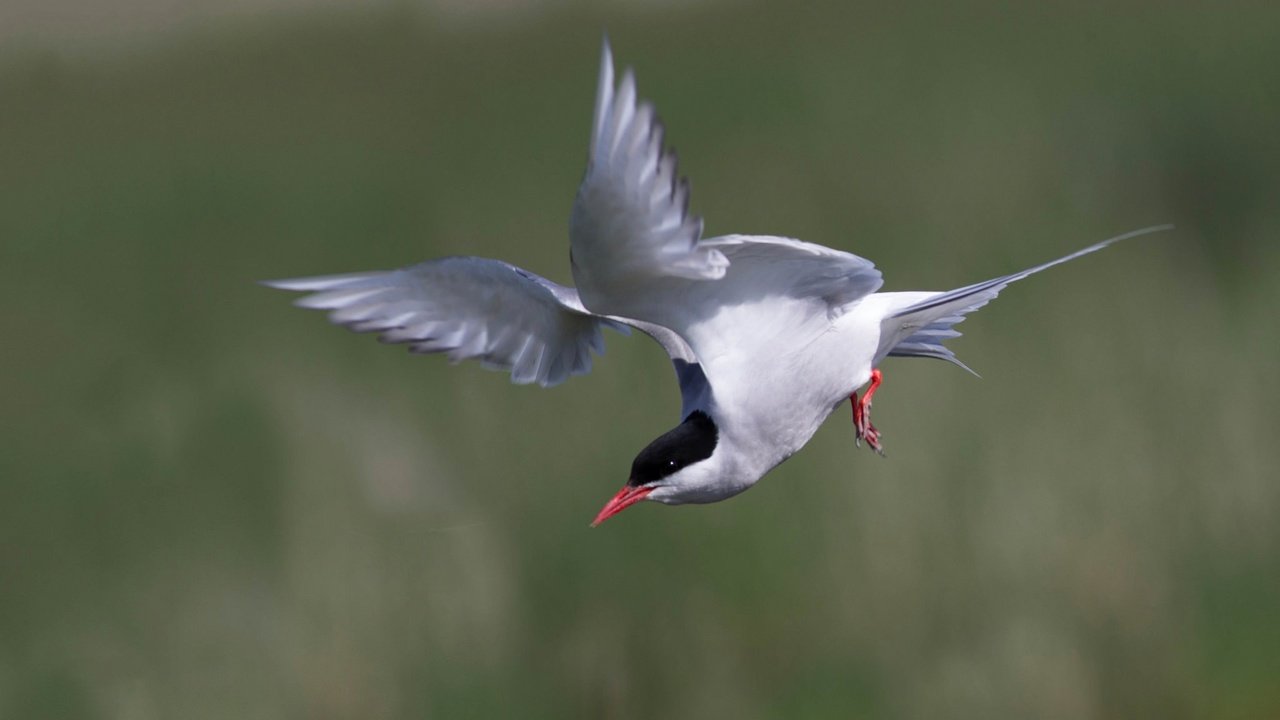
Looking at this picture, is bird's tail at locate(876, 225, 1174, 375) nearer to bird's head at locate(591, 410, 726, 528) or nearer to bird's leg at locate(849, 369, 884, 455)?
bird's leg at locate(849, 369, 884, 455)

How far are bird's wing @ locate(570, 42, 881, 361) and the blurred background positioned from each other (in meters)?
2.02

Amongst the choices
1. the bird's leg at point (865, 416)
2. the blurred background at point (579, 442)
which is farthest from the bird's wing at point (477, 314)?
the blurred background at point (579, 442)

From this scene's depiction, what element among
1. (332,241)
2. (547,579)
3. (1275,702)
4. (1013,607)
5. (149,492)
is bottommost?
(1275,702)

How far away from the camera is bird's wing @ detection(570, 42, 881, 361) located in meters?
2.50

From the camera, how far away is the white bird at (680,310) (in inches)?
101

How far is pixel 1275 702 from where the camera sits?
5621 millimetres

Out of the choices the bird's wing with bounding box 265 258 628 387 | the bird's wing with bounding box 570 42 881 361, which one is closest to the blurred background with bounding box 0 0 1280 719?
the bird's wing with bounding box 265 258 628 387

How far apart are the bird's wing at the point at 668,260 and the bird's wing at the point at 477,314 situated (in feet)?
0.81

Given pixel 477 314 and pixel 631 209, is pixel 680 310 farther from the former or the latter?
pixel 477 314

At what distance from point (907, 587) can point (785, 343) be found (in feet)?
7.87

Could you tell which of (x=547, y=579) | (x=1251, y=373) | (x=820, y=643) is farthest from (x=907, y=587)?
(x=1251, y=373)

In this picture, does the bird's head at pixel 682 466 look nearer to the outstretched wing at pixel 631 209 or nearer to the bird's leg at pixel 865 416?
the outstretched wing at pixel 631 209

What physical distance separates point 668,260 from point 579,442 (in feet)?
8.18

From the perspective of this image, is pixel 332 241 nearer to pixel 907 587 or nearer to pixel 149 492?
pixel 149 492
